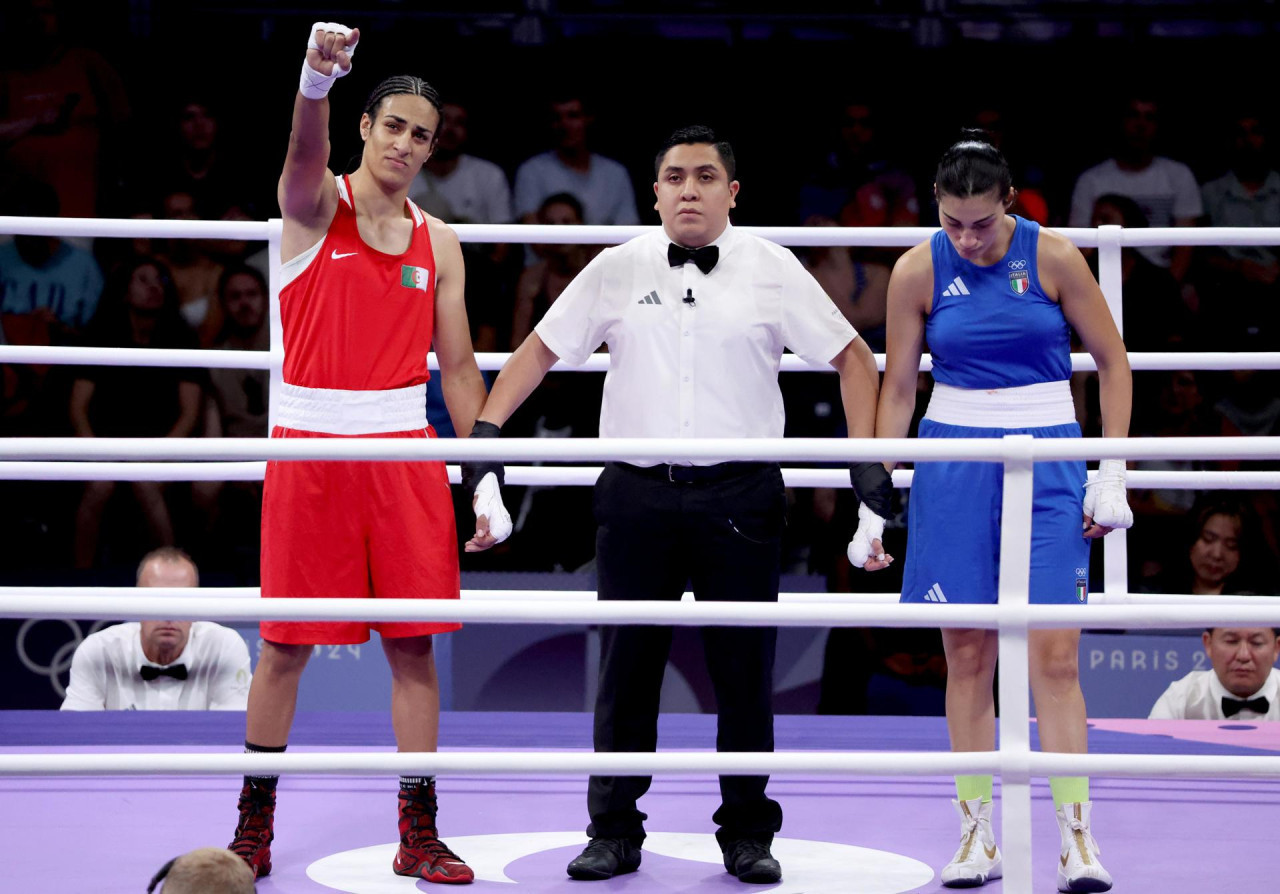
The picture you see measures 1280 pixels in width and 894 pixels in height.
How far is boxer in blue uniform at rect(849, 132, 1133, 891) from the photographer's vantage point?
2.63m

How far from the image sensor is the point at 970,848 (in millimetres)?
2576

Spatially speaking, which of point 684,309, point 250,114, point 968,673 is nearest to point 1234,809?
point 968,673

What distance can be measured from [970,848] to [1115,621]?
2.01ft

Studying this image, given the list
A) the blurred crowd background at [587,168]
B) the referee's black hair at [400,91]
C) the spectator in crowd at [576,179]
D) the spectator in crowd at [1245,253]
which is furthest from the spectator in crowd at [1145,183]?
the referee's black hair at [400,91]

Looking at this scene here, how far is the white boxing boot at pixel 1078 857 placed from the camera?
97.6 inches

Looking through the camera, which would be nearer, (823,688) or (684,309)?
(684,309)

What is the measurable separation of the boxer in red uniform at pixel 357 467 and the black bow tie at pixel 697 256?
451 millimetres

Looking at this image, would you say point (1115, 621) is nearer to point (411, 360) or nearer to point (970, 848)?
point (970, 848)

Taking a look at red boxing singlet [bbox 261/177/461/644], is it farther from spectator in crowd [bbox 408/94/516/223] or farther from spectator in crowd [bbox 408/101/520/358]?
spectator in crowd [bbox 408/94/516/223]

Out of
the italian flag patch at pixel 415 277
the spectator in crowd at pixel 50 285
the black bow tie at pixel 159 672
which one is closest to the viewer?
the italian flag patch at pixel 415 277

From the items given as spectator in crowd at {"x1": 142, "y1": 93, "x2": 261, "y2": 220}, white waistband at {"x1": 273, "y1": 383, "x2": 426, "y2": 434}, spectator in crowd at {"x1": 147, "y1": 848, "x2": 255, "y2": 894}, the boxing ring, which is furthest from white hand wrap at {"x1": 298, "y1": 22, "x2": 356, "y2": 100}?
spectator in crowd at {"x1": 142, "y1": 93, "x2": 261, "y2": 220}

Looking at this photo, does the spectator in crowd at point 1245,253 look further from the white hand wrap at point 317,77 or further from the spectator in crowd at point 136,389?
the white hand wrap at point 317,77

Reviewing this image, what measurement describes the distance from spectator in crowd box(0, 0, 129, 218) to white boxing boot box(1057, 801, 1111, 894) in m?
4.69

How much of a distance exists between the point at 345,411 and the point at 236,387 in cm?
322
